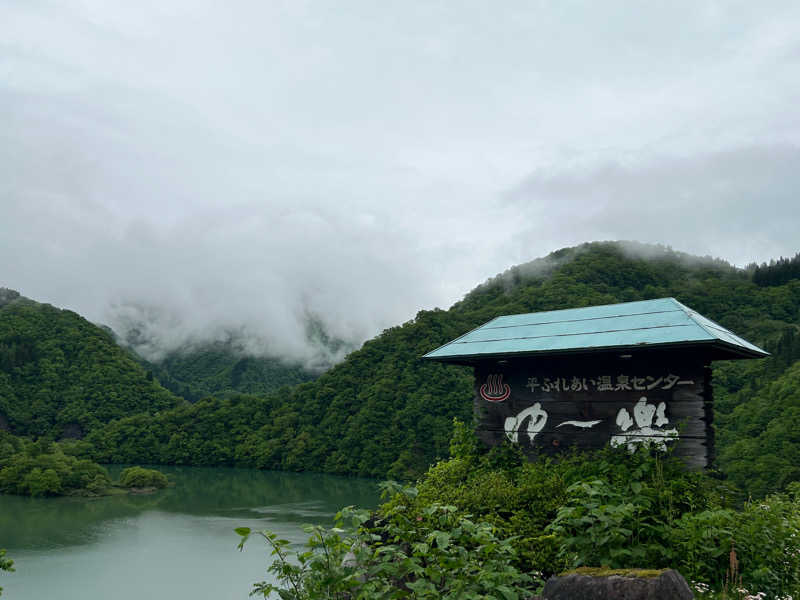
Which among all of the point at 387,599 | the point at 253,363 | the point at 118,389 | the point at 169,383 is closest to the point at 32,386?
the point at 118,389

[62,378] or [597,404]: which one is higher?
[597,404]

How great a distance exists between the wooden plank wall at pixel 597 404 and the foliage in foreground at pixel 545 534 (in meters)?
0.23

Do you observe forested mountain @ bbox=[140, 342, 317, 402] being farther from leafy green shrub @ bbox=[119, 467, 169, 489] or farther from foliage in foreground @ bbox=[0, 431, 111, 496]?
foliage in foreground @ bbox=[0, 431, 111, 496]

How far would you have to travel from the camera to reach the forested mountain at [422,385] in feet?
108

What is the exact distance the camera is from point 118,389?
55562mm

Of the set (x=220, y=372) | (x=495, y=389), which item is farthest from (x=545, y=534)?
(x=220, y=372)

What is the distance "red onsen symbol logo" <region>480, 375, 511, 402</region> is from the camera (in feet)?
23.8

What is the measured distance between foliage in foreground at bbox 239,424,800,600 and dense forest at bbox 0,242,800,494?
21132 millimetres

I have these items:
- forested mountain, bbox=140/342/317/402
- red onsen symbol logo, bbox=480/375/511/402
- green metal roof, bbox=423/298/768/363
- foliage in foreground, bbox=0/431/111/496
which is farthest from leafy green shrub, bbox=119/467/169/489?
forested mountain, bbox=140/342/317/402

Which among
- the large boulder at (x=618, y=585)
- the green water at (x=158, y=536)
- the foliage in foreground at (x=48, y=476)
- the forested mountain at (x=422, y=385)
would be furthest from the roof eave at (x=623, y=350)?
the foliage in foreground at (x=48, y=476)

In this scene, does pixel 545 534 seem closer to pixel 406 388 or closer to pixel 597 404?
pixel 597 404

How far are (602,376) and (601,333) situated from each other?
0.48 metres

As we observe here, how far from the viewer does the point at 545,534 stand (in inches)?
203

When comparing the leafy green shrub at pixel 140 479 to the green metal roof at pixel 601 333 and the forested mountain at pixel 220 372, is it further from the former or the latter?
the forested mountain at pixel 220 372
